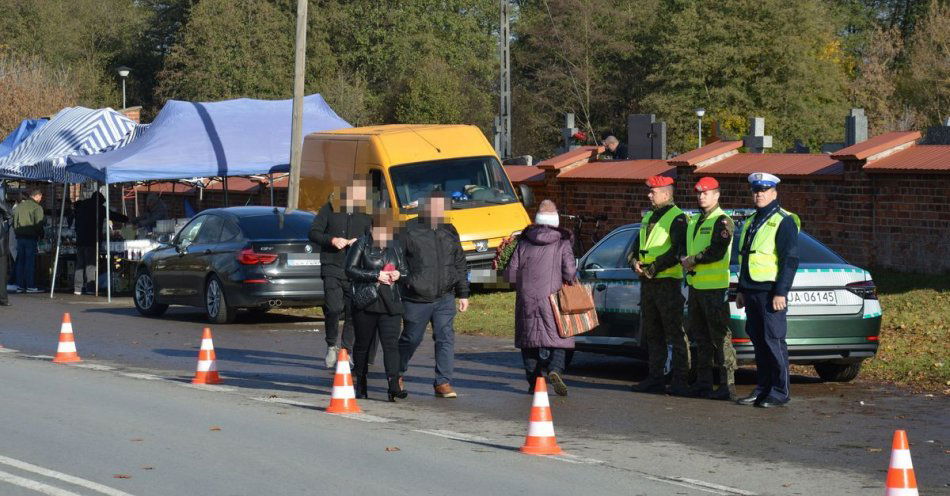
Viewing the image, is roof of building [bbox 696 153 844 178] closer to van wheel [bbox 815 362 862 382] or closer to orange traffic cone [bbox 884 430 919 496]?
van wheel [bbox 815 362 862 382]

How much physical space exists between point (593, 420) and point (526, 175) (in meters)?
16.1

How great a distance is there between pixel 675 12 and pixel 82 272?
4505cm

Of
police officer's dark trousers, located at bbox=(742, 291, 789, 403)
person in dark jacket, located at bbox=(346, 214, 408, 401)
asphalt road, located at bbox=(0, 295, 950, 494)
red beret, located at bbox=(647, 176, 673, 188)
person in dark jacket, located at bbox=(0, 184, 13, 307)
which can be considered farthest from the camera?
person in dark jacket, located at bbox=(0, 184, 13, 307)

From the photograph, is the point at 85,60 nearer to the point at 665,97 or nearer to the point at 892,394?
the point at 665,97

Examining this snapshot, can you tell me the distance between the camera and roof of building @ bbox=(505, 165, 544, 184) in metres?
26.5

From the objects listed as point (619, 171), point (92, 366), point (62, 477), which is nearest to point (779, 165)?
point (619, 171)

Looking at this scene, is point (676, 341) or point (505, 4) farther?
point (505, 4)

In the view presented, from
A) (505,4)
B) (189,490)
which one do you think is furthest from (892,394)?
(505,4)

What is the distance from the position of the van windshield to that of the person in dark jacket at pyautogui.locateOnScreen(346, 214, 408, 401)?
952cm

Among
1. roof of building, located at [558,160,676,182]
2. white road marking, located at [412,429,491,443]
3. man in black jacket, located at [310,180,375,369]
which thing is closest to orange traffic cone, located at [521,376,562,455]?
white road marking, located at [412,429,491,443]

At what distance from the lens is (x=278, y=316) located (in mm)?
21172

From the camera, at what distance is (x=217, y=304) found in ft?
64.1

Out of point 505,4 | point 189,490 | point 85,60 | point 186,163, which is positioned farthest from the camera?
point 85,60

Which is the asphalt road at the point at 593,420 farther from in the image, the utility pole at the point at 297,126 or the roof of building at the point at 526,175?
the roof of building at the point at 526,175
